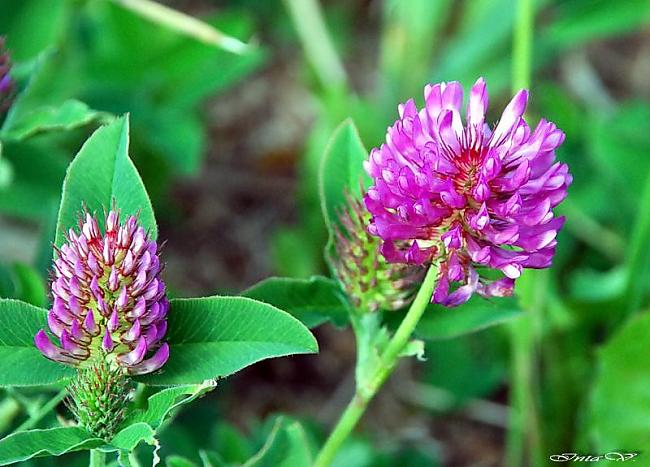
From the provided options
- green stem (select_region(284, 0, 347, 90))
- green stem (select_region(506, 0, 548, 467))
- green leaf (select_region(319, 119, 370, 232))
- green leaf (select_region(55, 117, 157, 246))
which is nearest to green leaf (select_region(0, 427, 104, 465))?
green leaf (select_region(55, 117, 157, 246))

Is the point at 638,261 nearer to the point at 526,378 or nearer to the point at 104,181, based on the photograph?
the point at 526,378

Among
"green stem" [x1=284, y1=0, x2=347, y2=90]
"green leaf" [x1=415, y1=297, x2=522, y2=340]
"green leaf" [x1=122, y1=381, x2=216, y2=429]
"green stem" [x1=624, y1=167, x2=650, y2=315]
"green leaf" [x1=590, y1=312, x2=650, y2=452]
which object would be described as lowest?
"green leaf" [x1=122, y1=381, x2=216, y2=429]

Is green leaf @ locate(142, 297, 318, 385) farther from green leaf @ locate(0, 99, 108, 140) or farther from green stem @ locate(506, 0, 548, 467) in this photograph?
green stem @ locate(506, 0, 548, 467)

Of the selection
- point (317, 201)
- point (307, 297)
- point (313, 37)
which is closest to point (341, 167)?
point (307, 297)

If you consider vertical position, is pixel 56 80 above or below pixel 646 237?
above

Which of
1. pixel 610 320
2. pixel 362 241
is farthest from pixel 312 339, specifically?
pixel 610 320

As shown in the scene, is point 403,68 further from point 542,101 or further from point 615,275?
point 615,275
